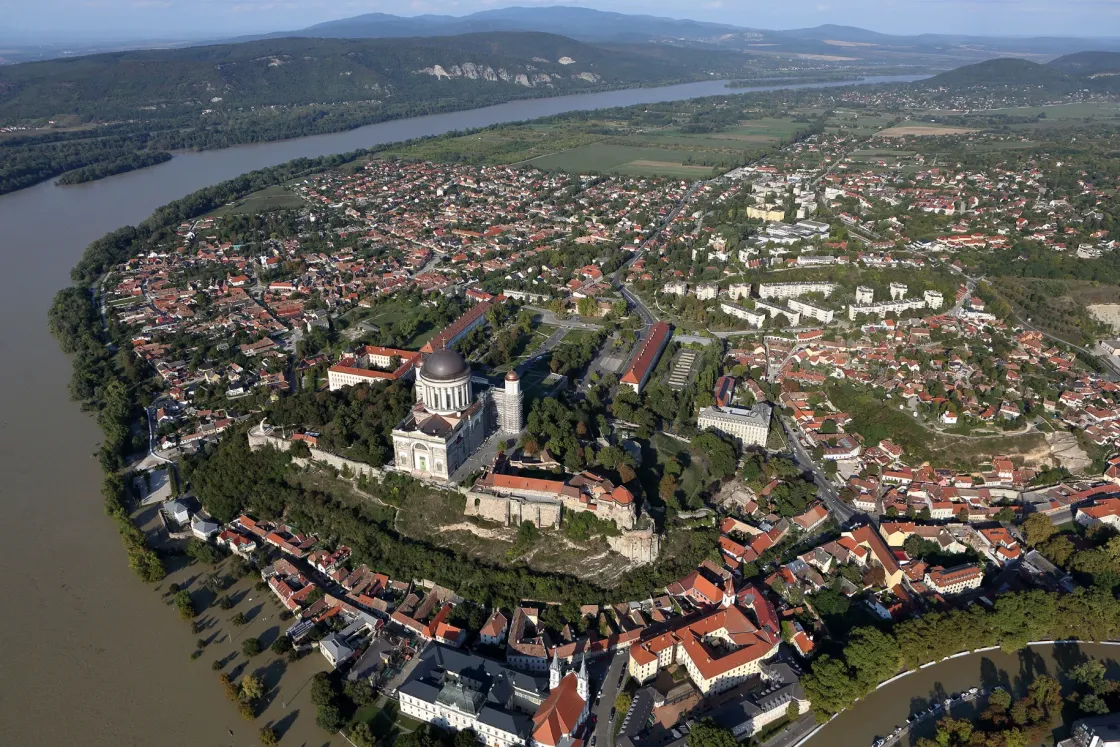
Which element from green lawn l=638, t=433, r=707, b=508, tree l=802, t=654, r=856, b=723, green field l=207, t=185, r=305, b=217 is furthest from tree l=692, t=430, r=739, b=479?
green field l=207, t=185, r=305, b=217

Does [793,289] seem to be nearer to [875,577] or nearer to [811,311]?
[811,311]

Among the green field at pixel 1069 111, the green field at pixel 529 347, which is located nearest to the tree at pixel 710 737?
the green field at pixel 529 347

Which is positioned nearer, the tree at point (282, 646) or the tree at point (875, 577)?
the tree at point (282, 646)

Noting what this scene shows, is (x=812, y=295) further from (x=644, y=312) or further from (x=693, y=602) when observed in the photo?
(x=693, y=602)

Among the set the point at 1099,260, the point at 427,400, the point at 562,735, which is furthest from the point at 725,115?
the point at 562,735

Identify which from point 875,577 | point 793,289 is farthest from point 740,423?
point 793,289

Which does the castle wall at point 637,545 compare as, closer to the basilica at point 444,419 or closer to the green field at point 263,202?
the basilica at point 444,419

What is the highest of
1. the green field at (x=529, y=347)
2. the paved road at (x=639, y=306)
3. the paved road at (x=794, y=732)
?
the green field at (x=529, y=347)
